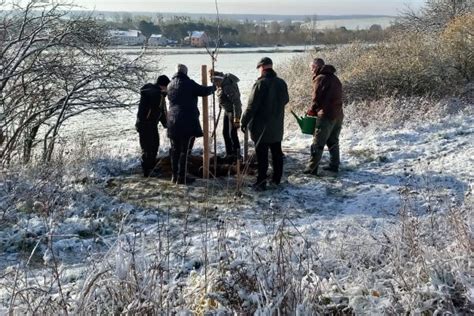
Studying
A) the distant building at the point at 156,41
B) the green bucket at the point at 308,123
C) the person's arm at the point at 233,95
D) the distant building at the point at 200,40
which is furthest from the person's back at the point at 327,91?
the distant building at the point at 156,41

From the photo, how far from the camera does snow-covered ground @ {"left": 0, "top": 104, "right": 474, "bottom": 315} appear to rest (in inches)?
152

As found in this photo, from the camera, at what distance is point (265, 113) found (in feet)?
26.4

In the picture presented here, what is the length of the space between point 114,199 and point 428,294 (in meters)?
5.54

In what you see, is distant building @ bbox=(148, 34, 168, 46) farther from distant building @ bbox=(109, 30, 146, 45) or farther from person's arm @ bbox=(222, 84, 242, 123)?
person's arm @ bbox=(222, 84, 242, 123)

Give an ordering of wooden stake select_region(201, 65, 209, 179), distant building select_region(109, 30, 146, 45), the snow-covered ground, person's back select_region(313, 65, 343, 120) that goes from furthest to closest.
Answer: distant building select_region(109, 30, 146, 45) → person's back select_region(313, 65, 343, 120) → wooden stake select_region(201, 65, 209, 179) → the snow-covered ground

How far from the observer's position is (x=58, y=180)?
28.2ft

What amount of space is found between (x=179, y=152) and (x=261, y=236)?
3.46m

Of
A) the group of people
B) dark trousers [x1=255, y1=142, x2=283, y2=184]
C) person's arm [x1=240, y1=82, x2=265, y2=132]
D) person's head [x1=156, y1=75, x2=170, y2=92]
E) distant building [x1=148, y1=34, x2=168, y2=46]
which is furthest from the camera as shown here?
distant building [x1=148, y1=34, x2=168, y2=46]

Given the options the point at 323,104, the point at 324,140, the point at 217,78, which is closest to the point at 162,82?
Answer: the point at 217,78

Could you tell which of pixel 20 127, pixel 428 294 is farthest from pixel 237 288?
pixel 20 127

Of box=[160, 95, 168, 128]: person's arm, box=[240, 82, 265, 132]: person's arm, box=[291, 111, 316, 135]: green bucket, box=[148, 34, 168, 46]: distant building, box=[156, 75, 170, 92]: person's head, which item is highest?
box=[148, 34, 168, 46]: distant building

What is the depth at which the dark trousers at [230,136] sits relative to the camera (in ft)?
32.5

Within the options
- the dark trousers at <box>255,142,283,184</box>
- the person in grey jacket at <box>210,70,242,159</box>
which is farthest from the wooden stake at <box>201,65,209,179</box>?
the dark trousers at <box>255,142,283,184</box>

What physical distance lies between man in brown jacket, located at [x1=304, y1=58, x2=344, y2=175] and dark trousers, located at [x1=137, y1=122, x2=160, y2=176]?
2.84 meters
